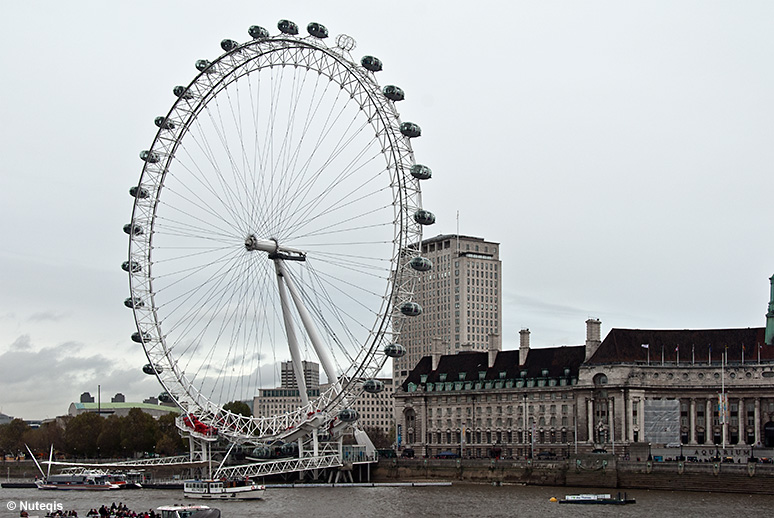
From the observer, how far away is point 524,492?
89562 millimetres

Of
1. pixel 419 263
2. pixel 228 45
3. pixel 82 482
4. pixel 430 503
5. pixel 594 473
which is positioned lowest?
pixel 82 482

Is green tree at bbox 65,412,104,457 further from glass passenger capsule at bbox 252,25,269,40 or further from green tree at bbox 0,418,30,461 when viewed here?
glass passenger capsule at bbox 252,25,269,40

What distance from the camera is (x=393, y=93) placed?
86.3m

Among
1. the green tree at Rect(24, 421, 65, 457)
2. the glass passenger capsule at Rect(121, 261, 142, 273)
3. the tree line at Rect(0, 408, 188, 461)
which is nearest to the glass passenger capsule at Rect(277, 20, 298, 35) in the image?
the glass passenger capsule at Rect(121, 261, 142, 273)

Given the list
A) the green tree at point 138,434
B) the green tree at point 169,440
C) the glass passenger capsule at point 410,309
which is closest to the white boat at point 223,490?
the glass passenger capsule at point 410,309

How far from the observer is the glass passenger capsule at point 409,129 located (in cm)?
8669

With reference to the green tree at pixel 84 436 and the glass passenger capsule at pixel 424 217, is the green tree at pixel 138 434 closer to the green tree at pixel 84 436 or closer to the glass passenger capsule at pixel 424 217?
the green tree at pixel 84 436

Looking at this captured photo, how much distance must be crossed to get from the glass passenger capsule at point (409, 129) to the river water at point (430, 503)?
30.2m

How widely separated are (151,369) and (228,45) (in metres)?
34.3

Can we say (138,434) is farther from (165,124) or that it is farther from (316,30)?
(316,30)

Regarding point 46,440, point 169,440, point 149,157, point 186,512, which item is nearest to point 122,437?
point 169,440

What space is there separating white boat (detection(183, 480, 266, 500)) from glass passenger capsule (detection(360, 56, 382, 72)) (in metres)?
37.5

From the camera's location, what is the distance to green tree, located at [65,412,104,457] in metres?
164

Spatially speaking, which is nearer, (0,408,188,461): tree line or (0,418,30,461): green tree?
(0,408,188,461): tree line
